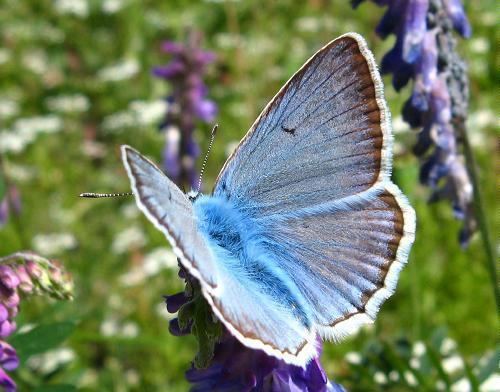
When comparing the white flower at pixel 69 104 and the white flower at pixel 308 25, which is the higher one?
the white flower at pixel 69 104

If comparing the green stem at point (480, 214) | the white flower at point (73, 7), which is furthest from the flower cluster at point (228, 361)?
the white flower at point (73, 7)

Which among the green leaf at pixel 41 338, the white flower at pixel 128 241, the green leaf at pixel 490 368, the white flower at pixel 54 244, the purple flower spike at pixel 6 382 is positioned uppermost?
the purple flower spike at pixel 6 382

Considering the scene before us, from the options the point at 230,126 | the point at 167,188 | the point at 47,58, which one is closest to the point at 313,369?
the point at 167,188

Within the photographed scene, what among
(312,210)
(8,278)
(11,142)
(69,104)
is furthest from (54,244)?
(312,210)

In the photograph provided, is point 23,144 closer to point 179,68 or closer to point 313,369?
point 179,68

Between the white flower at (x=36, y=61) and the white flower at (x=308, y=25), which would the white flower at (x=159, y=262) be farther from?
the white flower at (x=36, y=61)

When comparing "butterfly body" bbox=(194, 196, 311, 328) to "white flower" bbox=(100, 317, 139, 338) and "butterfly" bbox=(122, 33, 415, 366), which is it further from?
"white flower" bbox=(100, 317, 139, 338)
